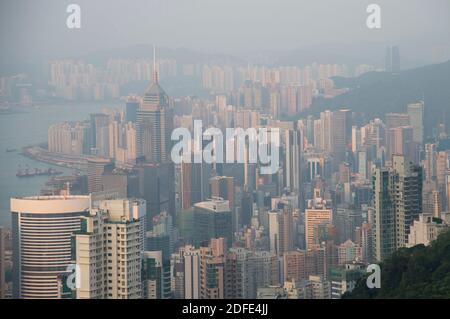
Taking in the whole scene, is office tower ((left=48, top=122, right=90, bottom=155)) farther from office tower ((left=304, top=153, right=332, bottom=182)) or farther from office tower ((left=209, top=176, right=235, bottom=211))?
office tower ((left=304, top=153, right=332, bottom=182))

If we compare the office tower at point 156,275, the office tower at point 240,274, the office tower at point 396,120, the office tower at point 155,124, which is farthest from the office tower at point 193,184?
the office tower at point 396,120

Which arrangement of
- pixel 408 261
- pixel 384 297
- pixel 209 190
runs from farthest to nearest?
1. pixel 209 190
2. pixel 408 261
3. pixel 384 297

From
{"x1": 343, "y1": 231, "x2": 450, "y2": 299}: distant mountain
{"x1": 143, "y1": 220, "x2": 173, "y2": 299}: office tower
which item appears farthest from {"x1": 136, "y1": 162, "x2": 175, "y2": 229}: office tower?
{"x1": 343, "y1": 231, "x2": 450, "y2": 299}: distant mountain

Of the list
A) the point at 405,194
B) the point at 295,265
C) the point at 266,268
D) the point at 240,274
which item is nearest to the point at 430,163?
the point at 405,194

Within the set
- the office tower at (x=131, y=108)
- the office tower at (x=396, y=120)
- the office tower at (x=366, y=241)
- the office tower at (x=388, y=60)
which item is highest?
the office tower at (x=388, y=60)

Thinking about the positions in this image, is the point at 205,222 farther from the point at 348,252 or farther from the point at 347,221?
the point at 348,252

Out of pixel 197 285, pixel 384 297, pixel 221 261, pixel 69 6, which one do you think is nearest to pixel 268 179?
pixel 221 261

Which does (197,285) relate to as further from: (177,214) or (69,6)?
(69,6)

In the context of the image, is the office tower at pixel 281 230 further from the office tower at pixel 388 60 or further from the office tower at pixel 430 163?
the office tower at pixel 388 60
